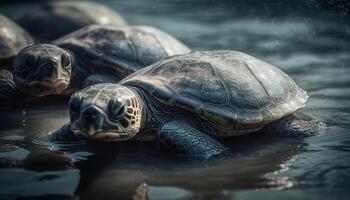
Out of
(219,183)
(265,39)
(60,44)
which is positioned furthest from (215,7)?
(219,183)

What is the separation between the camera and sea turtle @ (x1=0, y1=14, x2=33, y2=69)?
8.23 metres

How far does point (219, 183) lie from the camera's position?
13.6ft

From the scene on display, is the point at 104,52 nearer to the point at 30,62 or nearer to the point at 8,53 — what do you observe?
the point at 30,62

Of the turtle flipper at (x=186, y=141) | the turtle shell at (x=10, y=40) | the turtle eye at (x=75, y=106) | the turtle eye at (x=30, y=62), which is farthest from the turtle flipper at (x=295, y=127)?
the turtle shell at (x=10, y=40)

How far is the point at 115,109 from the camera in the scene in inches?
183

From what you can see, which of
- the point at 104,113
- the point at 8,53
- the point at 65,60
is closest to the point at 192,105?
the point at 104,113

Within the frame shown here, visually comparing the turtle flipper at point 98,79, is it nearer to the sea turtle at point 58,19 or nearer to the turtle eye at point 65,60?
the turtle eye at point 65,60

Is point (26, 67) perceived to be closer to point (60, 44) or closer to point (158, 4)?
point (60, 44)

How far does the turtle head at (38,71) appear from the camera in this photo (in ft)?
20.9

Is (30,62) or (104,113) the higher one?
(104,113)

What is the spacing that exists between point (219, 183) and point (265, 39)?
7.69m

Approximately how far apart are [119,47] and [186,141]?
3340 millimetres

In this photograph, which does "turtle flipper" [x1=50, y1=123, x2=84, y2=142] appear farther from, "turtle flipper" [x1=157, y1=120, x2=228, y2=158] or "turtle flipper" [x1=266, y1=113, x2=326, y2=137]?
"turtle flipper" [x1=266, y1=113, x2=326, y2=137]

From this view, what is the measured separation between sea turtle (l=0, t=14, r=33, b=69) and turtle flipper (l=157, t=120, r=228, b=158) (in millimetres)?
4199
